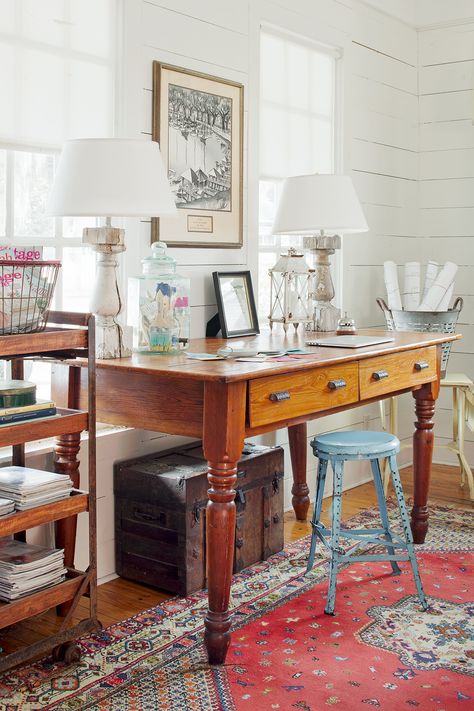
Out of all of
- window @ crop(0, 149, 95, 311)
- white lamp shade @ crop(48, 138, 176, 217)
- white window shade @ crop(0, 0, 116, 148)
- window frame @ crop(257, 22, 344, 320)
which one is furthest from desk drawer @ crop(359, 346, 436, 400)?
white window shade @ crop(0, 0, 116, 148)

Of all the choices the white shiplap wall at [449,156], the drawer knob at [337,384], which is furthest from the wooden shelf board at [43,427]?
the white shiplap wall at [449,156]

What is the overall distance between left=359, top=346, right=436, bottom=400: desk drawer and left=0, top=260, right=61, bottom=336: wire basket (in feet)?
4.04

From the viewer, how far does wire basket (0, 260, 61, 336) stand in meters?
2.35

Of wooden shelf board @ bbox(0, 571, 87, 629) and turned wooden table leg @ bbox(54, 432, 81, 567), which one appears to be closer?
Answer: wooden shelf board @ bbox(0, 571, 87, 629)

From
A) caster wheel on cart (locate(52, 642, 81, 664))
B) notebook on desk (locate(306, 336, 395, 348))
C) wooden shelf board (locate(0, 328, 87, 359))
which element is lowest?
caster wheel on cart (locate(52, 642, 81, 664))

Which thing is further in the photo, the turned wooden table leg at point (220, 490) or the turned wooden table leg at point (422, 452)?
the turned wooden table leg at point (422, 452)

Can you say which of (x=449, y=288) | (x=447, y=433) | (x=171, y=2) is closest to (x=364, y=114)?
(x=449, y=288)

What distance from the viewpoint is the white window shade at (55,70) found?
292cm

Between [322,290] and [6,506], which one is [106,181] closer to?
[6,506]

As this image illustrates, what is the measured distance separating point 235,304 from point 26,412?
1.50 m

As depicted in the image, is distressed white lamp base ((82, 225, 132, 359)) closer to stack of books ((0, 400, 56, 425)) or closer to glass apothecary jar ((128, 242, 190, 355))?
glass apothecary jar ((128, 242, 190, 355))

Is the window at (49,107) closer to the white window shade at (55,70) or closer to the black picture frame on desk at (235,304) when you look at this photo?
the white window shade at (55,70)

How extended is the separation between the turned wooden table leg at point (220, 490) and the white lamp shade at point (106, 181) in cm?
65

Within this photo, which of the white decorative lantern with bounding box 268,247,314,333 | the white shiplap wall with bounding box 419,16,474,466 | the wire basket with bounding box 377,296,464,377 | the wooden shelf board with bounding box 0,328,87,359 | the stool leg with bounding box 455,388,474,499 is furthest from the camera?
the white shiplap wall with bounding box 419,16,474,466
